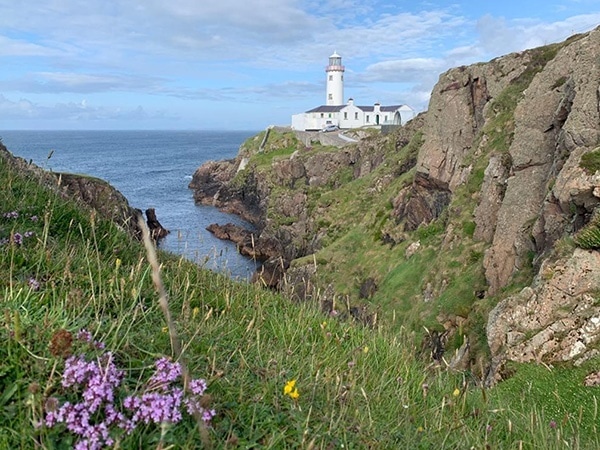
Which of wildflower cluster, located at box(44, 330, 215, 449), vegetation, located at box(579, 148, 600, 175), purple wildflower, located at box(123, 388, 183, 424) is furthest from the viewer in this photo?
vegetation, located at box(579, 148, 600, 175)

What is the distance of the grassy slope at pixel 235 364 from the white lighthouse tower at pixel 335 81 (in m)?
172

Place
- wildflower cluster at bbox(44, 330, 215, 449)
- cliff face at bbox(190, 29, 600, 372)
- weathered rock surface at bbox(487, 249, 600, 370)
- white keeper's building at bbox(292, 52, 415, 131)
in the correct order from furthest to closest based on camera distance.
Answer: white keeper's building at bbox(292, 52, 415, 131) → cliff face at bbox(190, 29, 600, 372) → weathered rock surface at bbox(487, 249, 600, 370) → wildflower cluster at bbox(44, 330, 215, 449)

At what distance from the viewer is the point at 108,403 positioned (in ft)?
9.96

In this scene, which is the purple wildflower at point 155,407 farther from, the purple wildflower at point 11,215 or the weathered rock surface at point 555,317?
the weathered rock surface at point 555,317

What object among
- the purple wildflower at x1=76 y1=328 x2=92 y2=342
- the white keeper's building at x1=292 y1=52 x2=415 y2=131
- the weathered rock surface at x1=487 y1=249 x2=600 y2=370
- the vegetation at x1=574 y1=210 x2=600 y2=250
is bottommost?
the weathered rock surface at x1=487 y1=249 x2=600 y2=370

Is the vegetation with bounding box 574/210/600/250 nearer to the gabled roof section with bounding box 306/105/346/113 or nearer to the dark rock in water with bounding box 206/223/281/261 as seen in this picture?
the dark rock in water with bounding box 206/223/281/261

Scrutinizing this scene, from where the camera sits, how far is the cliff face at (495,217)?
15367 mm

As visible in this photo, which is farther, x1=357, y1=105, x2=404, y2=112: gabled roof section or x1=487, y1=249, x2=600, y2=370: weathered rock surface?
x1=357, y1=105, x2=404, y2=112: gabled roof section

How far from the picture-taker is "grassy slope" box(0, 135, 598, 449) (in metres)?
3.26

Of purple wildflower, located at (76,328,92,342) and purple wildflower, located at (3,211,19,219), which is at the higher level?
purple wildflower, located at (3,211,19,219)

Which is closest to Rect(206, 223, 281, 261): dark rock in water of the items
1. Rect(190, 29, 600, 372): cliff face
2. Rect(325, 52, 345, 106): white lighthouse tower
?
Rect(190, 29, 600, 372): cliff face

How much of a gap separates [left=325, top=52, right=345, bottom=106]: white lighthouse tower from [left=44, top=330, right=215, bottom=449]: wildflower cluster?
176m

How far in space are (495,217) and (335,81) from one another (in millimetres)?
152051

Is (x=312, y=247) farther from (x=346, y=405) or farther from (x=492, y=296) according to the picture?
(x=346, y=405)
